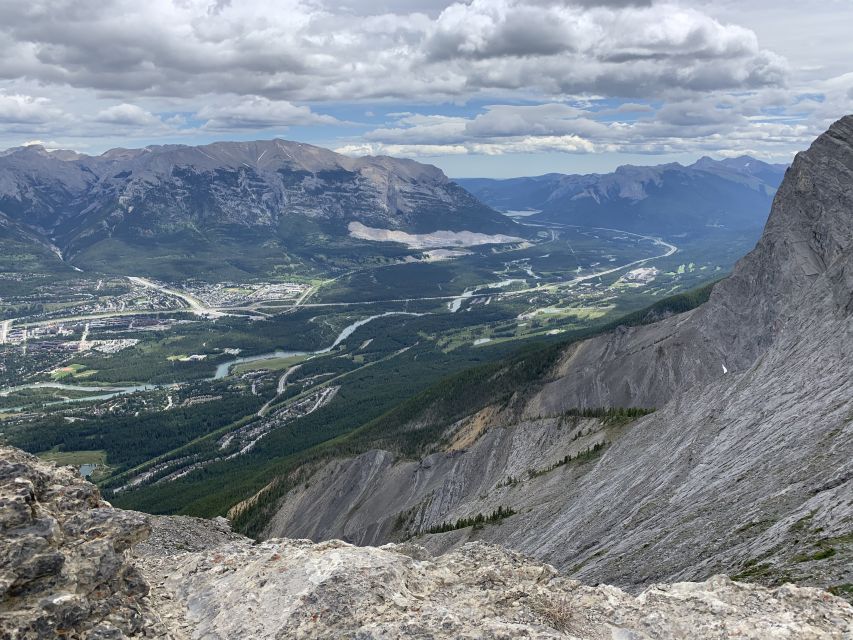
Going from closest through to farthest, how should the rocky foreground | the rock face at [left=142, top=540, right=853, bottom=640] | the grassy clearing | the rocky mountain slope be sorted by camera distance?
the rocky foreground, the rock face at [left=142, top=540, right=853, bottom=640], the rocky mountain slope, the grassy clearing

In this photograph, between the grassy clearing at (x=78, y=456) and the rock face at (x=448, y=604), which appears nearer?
the rock face at (x=448, y=604)

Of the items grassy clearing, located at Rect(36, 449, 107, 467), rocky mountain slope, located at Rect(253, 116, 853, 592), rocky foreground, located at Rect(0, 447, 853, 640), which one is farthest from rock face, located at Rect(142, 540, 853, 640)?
grassy clearing, located at Rect(36, 449, 107, 467)

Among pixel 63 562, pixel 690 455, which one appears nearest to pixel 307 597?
pixel 63 562

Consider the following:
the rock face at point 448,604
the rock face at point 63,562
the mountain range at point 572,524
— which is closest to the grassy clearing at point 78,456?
the mountain range at point 572,524

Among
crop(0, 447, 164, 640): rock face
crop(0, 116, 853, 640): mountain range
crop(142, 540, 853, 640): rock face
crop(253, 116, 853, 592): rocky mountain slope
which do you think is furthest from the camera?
crop(253, 116, 853, 592): rocky mountain slope

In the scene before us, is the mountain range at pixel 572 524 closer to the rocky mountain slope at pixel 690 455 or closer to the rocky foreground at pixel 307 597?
the rocky foreground at pixel 307 597

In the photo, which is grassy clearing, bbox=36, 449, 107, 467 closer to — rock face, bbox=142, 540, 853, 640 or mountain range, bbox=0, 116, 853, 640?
mountain range, bbox=0, 116, 853, 640
